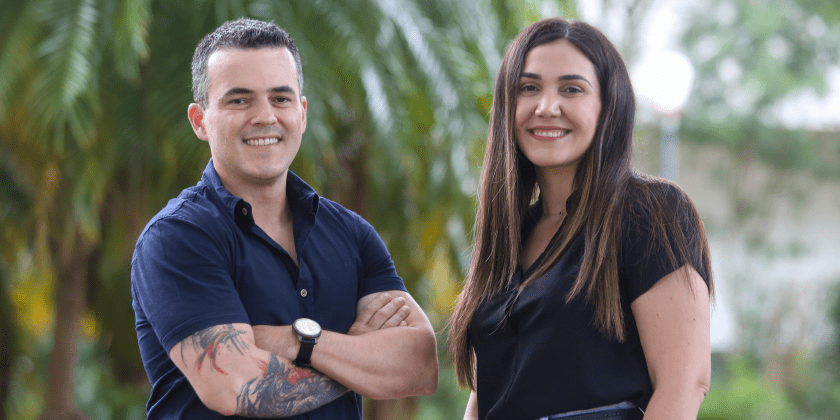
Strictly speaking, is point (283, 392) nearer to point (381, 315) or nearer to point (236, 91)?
point (381, 315)

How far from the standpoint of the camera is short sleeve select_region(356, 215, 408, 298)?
196 cm

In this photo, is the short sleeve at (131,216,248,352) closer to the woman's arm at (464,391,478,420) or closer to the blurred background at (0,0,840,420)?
→ the woman's arm at (464,391,478,420)

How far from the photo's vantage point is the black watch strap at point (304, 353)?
67.4 inches

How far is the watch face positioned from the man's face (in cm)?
35

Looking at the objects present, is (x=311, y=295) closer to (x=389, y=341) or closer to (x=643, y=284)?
(x=389, y=341)

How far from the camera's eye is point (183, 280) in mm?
1632

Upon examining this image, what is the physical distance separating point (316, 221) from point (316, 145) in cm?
124

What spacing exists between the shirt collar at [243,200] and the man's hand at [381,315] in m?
0.28

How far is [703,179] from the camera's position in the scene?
9.52m

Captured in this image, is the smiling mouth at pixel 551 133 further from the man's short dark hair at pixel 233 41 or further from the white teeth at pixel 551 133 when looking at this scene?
the man's short dark hair at pixel 233 41

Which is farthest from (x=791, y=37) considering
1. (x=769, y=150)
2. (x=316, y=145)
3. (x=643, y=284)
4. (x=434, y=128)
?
(x=643, y=284)

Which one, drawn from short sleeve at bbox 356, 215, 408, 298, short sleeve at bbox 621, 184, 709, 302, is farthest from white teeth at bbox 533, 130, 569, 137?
short sleeve at bbox 356, 215, 408, 298

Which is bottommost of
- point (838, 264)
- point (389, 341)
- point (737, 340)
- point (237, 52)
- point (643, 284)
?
point (737, 340)

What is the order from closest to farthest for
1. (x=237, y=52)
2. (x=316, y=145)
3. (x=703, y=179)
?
(x=237, y=52) → (x=316, y=145) → (x=703, y=179)
